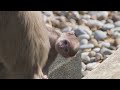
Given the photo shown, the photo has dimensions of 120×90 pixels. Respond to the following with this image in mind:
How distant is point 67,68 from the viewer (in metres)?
3.30

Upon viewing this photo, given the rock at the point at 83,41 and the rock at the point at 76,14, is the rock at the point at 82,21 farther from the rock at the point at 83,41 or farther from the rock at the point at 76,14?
the rock at the point at 83,41

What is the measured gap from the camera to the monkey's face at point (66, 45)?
2.14m

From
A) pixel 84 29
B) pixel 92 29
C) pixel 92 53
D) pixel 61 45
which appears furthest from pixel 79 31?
pixel 61 45

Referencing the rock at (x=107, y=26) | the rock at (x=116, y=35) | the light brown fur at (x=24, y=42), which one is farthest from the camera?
the rock at (x=107, y=26)

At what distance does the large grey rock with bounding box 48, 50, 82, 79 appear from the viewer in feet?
10.5

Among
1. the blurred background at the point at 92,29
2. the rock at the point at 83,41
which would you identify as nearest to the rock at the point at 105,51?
the blurred background at the point at 92,29

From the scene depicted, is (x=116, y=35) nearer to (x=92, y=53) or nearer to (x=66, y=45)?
(x=92, y=53)

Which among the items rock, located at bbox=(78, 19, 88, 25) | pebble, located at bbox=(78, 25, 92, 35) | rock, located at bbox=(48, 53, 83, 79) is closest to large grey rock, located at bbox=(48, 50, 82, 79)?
rock, located at bbox=(48, 53, 83, 79)

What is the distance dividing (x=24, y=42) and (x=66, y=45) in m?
0.41

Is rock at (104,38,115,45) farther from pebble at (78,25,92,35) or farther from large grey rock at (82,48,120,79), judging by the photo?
large grey rock at (82,48,120,79)

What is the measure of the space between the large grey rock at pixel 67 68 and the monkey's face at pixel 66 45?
0.86 metres
